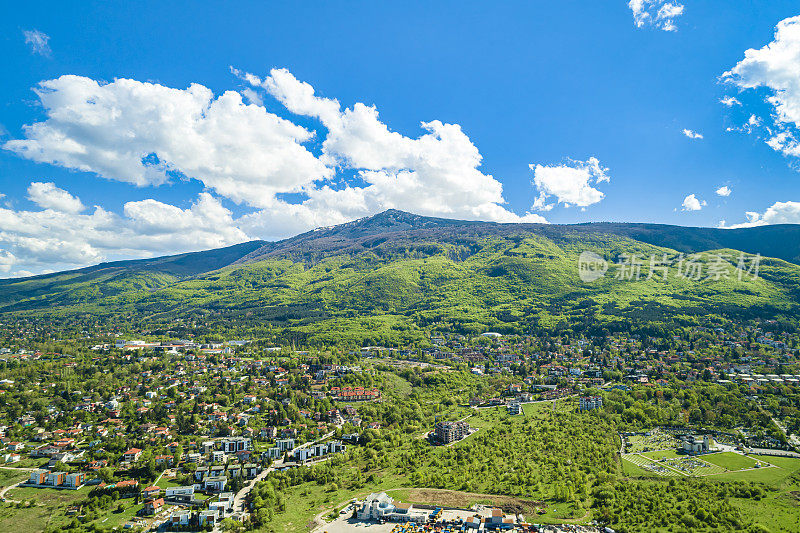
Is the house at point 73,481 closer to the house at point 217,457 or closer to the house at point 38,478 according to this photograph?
the house at point 38,478

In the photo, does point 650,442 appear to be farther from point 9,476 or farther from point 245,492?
point 9,476

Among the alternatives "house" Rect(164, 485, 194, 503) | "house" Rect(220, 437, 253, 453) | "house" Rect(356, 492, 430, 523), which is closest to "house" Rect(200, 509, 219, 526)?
"house" Rect(164, 485, 194, 503)

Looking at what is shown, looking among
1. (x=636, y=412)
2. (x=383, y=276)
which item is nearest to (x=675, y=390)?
(x=636, y=412)

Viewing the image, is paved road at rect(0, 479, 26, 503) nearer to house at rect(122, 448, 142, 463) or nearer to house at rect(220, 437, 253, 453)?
house at rect(122, 448, 142, 463)

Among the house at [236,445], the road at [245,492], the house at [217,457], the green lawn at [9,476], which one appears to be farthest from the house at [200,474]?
the green lawn at [9,476]

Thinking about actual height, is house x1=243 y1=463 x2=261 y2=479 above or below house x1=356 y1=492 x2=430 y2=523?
below

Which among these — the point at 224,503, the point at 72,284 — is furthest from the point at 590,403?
the point at 72,284

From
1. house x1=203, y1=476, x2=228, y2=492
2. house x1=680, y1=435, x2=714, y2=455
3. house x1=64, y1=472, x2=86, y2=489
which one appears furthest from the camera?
house x1=680, y1=435, x2=714, y2=455
